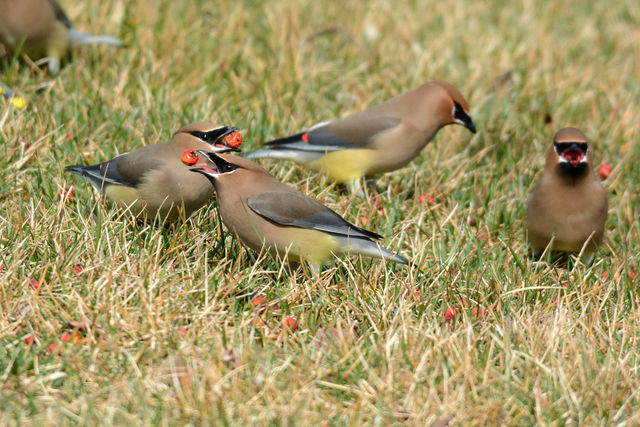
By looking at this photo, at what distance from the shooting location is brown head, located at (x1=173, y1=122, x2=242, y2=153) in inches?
165

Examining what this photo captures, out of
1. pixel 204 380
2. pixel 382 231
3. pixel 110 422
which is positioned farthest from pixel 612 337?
pixel 110 422

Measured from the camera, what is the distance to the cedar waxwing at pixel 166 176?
4125 mm

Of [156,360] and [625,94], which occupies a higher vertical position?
[625,94]

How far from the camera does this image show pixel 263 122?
550 centimetres

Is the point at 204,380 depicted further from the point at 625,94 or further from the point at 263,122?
the point at 625,94

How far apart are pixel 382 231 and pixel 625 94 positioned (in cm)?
331

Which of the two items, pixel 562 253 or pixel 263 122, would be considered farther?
pixel 263 122

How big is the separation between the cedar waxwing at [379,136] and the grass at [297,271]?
0.18 metres

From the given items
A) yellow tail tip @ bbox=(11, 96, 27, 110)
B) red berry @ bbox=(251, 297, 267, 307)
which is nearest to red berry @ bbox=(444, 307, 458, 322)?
red berry @ bbox=(251, 297, 267, 307)

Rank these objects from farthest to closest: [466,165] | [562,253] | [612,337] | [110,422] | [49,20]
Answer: [49,20]
[466,165]
[562,253]
[612,337]
[110,422]

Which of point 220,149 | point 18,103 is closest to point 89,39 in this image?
point 18,103

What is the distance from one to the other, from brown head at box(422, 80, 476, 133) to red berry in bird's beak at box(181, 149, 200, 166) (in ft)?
5.86

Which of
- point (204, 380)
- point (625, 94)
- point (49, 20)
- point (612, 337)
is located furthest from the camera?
point (625, 94)

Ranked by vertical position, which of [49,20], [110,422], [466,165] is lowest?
→ [110,422]
